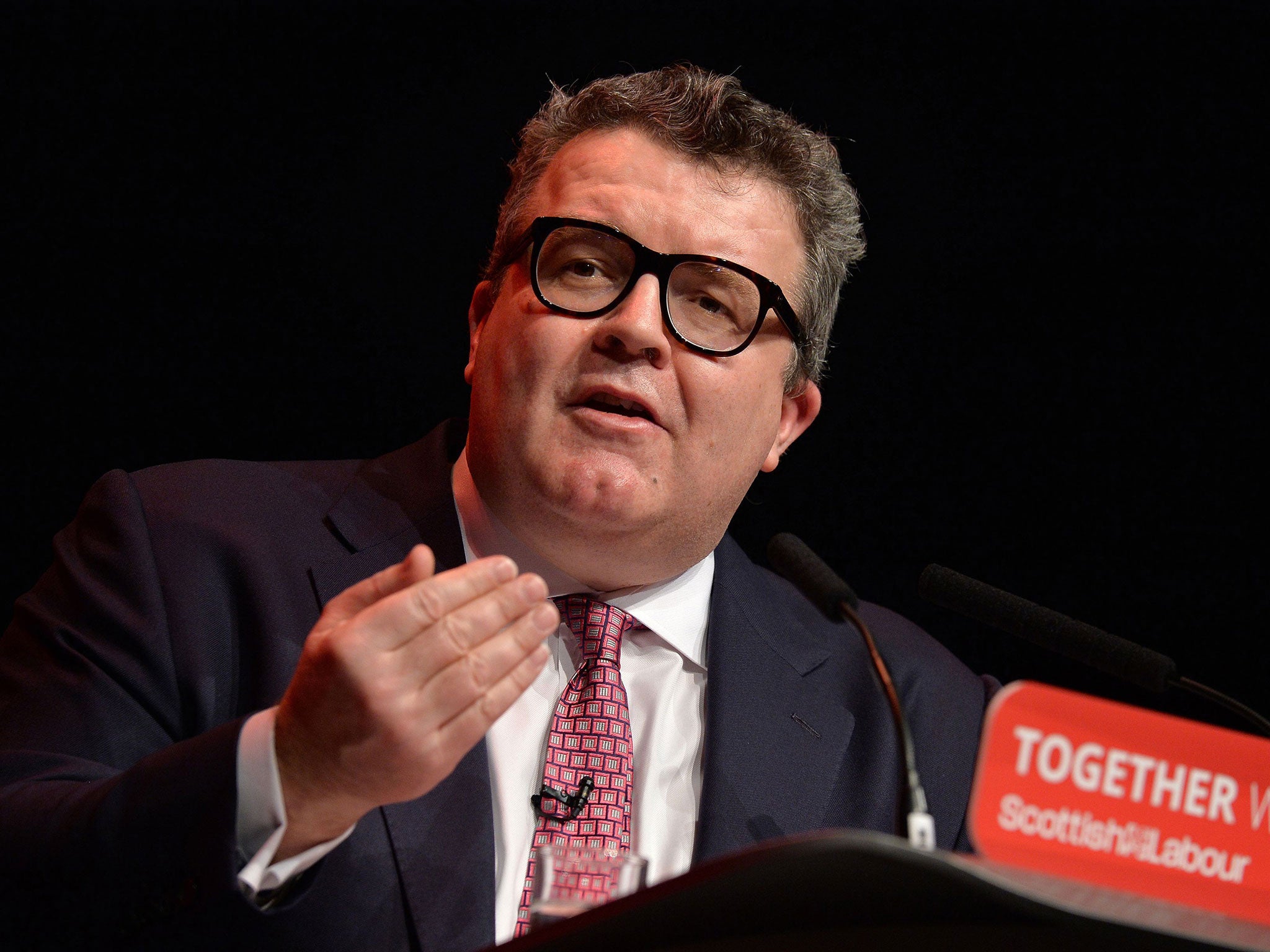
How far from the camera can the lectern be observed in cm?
80

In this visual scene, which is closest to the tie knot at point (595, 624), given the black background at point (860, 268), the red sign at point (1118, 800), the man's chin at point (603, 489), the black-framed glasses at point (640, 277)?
the man's chin at point (603, 489)

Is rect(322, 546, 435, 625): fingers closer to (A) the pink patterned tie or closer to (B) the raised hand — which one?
(B) the raised hand

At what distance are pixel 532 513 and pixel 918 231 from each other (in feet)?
4.60

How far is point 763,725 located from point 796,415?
0.73 meters

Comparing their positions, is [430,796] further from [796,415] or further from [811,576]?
[796,415]

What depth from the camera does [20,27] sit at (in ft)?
7.83

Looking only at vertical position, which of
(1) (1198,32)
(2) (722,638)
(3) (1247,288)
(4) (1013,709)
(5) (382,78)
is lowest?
(2) (722,638)

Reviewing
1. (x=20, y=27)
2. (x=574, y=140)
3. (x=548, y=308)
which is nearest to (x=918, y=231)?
(x=574, y=140)

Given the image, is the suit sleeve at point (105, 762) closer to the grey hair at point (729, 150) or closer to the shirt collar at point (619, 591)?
the shirt collar at point (619, 591)

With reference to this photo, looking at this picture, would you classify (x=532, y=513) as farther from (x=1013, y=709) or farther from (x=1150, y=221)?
(x=1150, y=221)

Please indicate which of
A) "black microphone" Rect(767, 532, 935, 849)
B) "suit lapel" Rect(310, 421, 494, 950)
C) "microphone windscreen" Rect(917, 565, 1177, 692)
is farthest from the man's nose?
"microphone windscreen" Rect(917, 565, 1177, 692)

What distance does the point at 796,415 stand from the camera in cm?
240

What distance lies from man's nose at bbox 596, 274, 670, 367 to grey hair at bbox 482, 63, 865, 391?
0.98 ft

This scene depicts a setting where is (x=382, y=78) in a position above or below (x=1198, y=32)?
below
